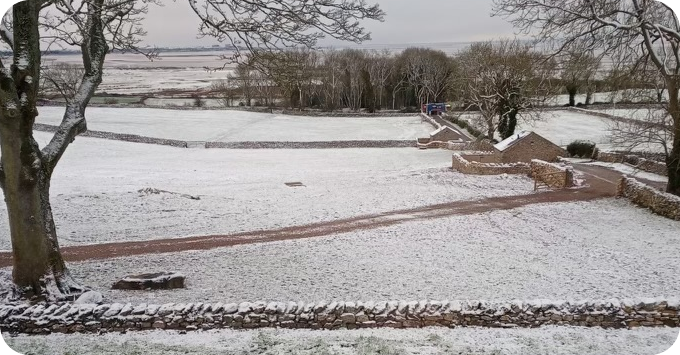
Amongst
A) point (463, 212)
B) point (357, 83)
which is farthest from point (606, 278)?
point (357, 83)

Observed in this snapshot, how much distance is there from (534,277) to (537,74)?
30701 mm

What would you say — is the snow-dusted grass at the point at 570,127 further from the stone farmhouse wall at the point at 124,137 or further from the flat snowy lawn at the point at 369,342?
the flat snowy lawn at the point at 369,342

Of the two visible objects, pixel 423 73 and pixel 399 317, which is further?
pixel 423 73

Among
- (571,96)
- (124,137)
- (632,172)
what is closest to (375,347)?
(632,172)

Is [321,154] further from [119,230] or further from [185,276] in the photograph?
[185,276]

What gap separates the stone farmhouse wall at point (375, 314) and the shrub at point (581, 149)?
2662cm

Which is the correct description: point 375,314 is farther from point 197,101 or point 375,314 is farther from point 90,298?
point 197,101

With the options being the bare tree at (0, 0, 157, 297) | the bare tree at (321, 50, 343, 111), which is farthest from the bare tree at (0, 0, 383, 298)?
the bare tree at (321, 50, 343, 111)

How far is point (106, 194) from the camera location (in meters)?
21.1

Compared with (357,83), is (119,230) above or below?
below

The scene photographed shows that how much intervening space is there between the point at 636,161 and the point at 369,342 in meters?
26.8

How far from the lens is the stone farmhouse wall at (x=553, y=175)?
22.6 metres

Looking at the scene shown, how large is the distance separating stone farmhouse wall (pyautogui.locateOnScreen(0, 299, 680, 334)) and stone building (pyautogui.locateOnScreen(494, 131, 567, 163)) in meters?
21.1

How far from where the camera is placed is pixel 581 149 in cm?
3331
